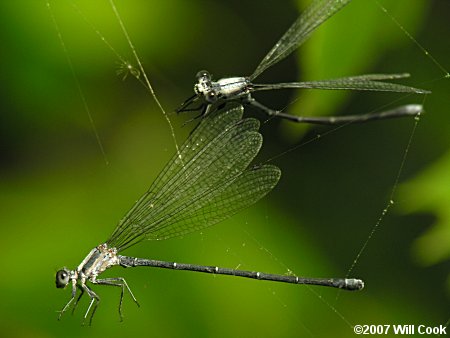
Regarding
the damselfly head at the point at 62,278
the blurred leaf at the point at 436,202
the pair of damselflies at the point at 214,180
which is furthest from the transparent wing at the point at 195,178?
the blurred leaf at the point at 436,202

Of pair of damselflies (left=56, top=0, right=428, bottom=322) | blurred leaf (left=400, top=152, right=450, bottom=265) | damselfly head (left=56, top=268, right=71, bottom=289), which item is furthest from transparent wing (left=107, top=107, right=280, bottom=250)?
blurred leaf (left=400, top=152, right=450, bottom=265)

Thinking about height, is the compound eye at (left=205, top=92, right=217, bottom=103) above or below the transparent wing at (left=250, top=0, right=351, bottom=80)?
below

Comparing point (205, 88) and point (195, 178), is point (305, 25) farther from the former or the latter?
point (195, 178)

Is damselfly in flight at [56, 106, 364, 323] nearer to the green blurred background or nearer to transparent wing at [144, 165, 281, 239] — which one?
transparent wing at [144, 165, 281, 239]

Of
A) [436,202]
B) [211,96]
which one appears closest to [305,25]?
[211,96]

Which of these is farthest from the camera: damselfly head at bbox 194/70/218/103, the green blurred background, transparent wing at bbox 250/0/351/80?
the green blurred background

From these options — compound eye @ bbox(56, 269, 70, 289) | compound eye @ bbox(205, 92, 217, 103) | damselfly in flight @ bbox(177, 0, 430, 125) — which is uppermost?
damselfly in flight @ bbox(177, 0, 430, 125)

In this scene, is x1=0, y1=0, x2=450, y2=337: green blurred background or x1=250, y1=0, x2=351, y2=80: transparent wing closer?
x1=250, y1=0, x2=351, y2=80: transparent wing
